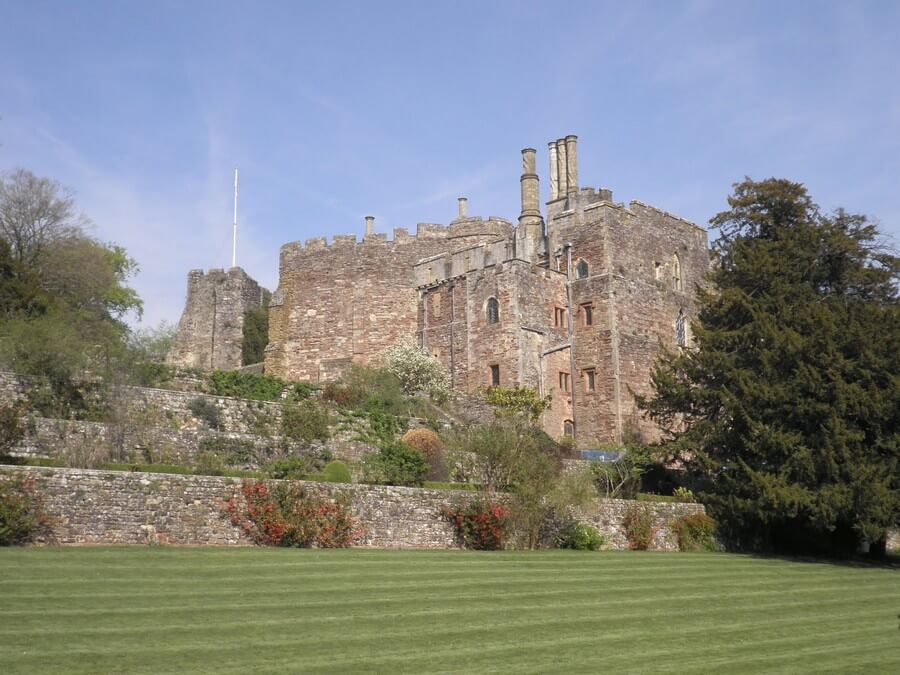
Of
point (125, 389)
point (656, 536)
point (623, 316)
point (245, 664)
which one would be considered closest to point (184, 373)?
point (125, 389)

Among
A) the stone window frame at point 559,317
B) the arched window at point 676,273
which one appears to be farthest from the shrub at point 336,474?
the arched window at point 676,273

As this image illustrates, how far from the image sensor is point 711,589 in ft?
51.0

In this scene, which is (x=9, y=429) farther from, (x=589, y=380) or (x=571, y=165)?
(x=571, y=165)

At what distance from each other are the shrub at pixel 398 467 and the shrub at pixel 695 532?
6718 millimetres

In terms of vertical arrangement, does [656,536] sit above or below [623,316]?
below

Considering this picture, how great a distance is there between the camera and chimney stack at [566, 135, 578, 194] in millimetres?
42688

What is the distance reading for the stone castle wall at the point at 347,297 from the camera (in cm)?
4419

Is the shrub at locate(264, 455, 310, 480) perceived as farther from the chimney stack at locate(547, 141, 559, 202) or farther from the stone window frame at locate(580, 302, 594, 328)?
the chimney stack at locate(547, 141, 559, 202)

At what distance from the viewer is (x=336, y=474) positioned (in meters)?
21.5

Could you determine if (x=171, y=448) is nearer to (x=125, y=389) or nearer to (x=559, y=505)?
(x=125, y=389)

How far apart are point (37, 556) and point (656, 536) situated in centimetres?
1514

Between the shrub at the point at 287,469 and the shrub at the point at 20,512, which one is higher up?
the shrub at the point at 287,469

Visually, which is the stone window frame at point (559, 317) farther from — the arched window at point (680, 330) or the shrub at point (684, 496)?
the shrub at point (684, 496)

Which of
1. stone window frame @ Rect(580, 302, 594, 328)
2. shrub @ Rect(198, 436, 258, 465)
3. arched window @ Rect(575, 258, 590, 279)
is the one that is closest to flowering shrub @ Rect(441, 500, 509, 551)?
shrub @ Rect(198, 436, 258, 465)
